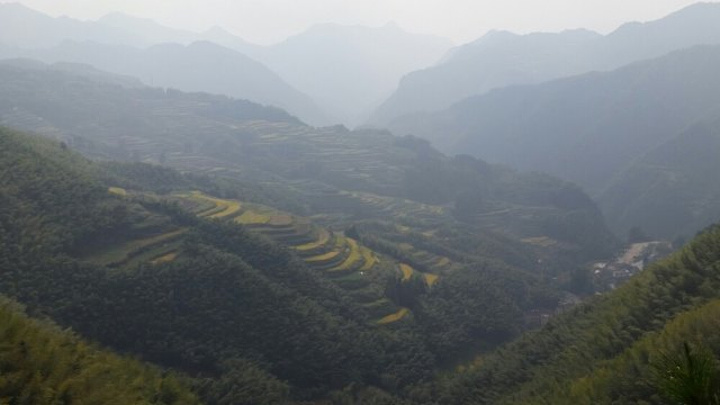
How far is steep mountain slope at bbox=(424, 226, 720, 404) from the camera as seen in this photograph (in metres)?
20.1

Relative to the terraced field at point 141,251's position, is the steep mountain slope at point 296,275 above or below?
below

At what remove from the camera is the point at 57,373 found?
64.5ft

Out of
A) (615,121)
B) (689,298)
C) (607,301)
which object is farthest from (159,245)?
(615,121)

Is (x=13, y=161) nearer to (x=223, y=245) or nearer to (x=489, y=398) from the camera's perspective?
(x=223, y=245)

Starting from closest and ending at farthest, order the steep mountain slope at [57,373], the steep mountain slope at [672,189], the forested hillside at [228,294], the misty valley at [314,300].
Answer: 1. the steep mountain slope at [57,373]
2. the misty valley at [314,300]
3. the forested hillside at [228,294]
4. the steep mountain slope at [672,189]

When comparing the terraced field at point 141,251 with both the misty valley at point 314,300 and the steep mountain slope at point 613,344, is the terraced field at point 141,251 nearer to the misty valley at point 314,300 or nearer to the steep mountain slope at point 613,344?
the misty valley at point 314,300

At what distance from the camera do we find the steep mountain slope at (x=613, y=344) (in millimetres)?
20078

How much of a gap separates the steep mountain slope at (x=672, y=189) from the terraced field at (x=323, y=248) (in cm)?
7988

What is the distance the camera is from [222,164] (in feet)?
409

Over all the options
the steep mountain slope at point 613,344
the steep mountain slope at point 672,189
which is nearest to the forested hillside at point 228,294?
the steep mountain slope at point 613,344

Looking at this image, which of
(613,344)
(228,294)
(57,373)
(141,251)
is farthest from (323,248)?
(57,373)

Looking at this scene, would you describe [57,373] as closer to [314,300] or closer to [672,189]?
[314,300]

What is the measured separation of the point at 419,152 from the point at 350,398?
11857 centimetres

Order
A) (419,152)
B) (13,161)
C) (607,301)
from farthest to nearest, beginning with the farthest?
1. (419,152)
2. (13,161)
3. (607,301)
